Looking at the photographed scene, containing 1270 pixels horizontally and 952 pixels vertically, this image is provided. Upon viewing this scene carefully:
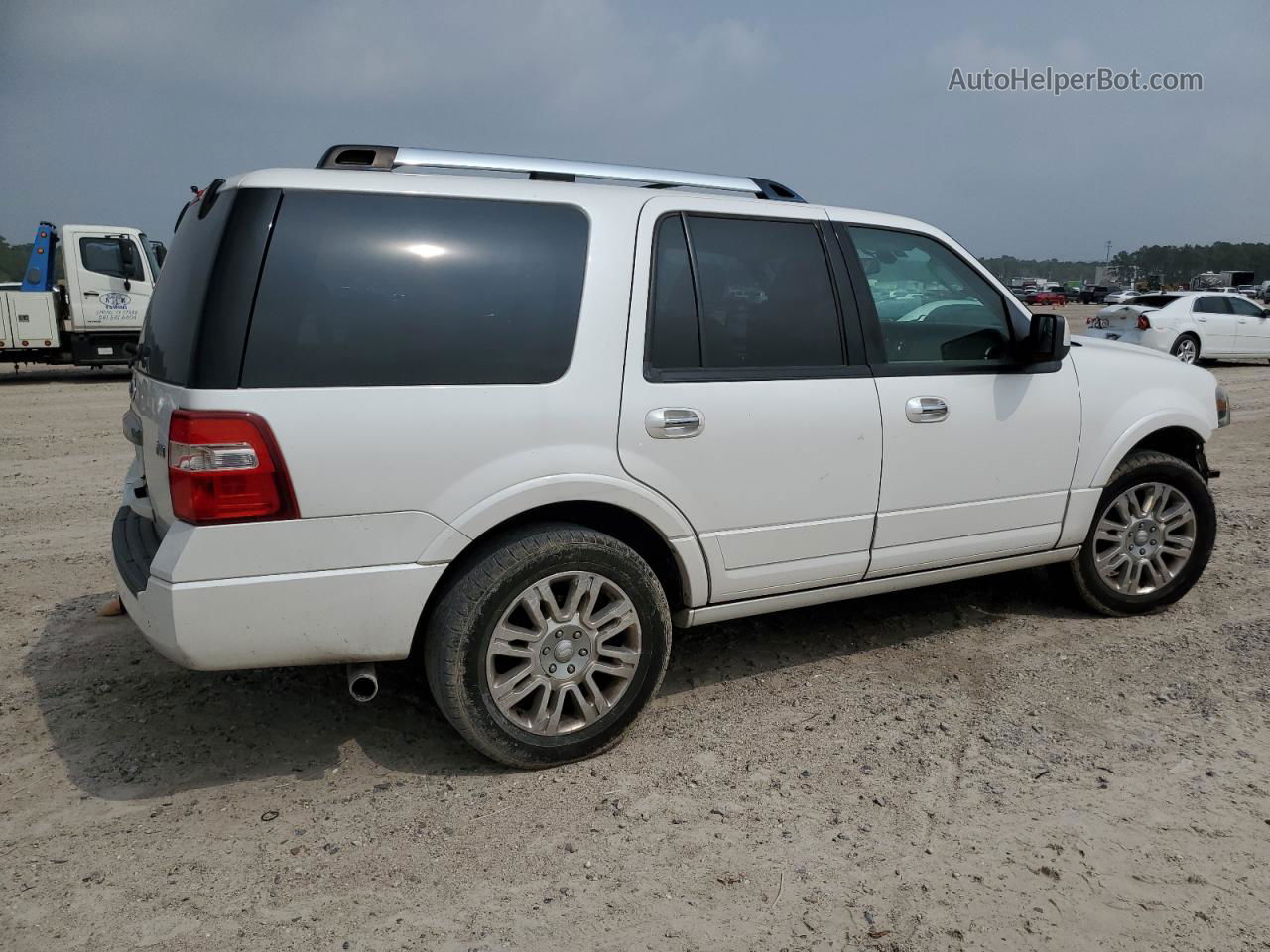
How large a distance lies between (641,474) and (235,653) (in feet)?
4.59

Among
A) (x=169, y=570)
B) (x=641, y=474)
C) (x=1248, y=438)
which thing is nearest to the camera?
(x=169, y=570)

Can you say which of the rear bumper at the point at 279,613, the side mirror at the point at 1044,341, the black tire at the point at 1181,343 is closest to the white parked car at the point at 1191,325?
the black tire at the point at 1181,343

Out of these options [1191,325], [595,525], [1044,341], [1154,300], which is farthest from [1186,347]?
[595,525]

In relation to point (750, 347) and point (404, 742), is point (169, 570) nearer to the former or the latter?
point (404, 742)

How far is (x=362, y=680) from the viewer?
123 inches

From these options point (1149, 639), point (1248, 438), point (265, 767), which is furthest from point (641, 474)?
point (1248, 438)

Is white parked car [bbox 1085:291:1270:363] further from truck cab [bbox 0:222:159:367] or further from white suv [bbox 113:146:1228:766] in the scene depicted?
truck cab [bbox 0:222:159:367]

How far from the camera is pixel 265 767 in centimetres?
335

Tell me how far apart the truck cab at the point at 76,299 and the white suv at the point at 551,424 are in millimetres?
14147

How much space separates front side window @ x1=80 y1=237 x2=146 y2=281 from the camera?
15703 millimetres

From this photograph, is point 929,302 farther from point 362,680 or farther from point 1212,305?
point 1212,305

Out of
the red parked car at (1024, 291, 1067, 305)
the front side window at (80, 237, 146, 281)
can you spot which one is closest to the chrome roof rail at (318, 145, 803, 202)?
the front side window at (80, 237, 146, 281)

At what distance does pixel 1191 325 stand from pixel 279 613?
63.3 ft

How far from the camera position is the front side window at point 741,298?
3.46m
